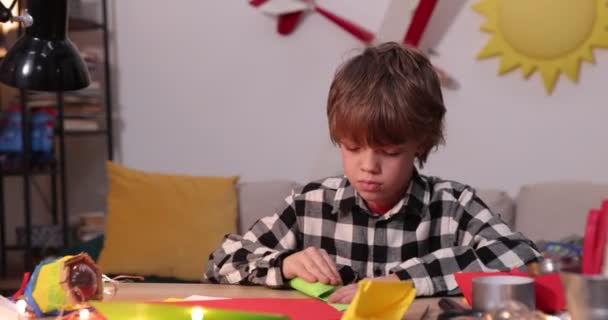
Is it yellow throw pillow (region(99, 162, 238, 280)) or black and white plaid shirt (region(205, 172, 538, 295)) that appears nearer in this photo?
black and white plaid shirt (region(205, 172, 538, 295))

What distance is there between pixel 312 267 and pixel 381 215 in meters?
0.29

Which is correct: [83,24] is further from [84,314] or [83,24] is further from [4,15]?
[84,314]

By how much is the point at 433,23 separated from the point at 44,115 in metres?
1.67

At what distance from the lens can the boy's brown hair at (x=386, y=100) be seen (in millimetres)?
1354

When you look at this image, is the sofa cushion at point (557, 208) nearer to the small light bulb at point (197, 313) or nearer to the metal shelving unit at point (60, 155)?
the metal shelving unit at point (60, 155)

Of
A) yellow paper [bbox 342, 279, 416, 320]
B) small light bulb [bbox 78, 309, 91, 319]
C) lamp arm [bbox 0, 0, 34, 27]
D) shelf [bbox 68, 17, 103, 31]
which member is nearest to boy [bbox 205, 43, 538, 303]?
yellow paper [bbox 342, 279, 416, 320]

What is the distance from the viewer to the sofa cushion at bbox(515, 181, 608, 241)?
276cm

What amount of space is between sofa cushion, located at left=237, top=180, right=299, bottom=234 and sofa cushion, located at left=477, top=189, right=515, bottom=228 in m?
0.73

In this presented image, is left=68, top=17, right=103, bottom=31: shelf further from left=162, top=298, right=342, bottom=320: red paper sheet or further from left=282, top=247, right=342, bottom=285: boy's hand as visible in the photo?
left=162, top=298, right=342, bottom=320: red paper sheet

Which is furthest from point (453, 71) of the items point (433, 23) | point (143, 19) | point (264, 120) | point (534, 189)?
point (143, 19)

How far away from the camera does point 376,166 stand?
1.35 meters

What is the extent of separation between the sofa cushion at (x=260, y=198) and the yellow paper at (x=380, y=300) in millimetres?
2192

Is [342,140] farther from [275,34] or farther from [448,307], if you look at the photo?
[275,34]

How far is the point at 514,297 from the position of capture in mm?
926
